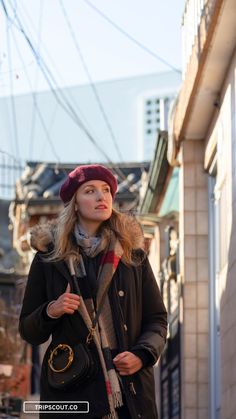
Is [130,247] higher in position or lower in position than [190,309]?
higher

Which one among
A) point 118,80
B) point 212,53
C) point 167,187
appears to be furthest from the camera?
point 118,80

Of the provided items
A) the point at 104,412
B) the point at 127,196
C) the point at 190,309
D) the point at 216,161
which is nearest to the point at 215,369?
the point at 190,309

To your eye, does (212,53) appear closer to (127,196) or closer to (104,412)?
(104,412)

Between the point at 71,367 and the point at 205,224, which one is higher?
the point at 205,224

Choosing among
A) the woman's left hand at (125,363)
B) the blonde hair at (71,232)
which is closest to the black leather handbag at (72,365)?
the woman's left hand at (125,363)

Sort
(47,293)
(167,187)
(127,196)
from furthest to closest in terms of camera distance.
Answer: (127,196)
(167,187)
(47,293)

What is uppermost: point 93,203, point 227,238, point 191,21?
point 191,21

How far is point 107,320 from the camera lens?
735cm

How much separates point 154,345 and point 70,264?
66cm

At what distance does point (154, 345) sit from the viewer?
290 inches

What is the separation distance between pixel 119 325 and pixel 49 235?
0.75 meters

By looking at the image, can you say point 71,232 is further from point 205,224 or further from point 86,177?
point 205,224

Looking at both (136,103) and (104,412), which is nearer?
(104,412)

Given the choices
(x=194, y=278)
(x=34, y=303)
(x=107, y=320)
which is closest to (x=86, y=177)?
(x=34, y=303)
